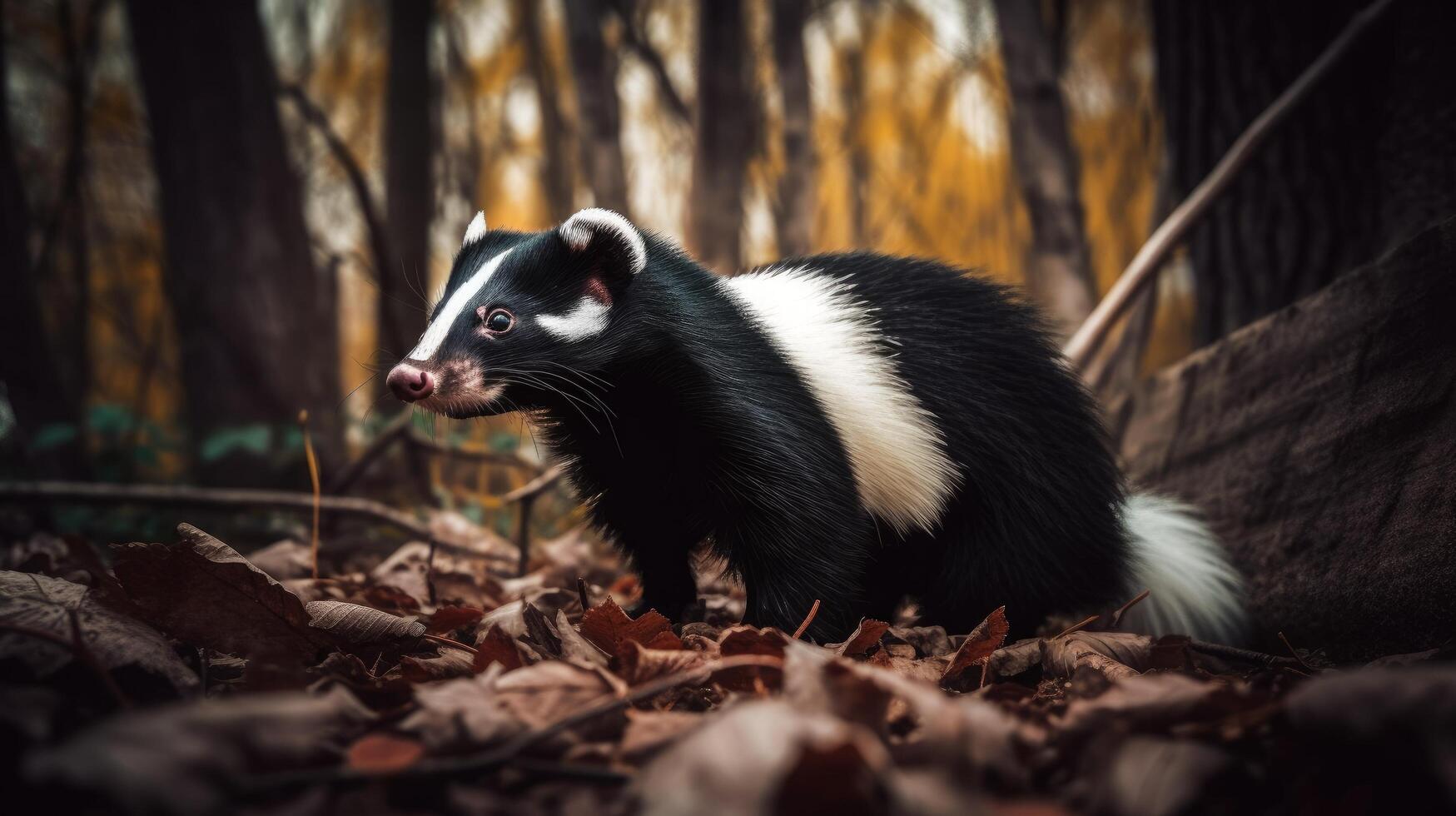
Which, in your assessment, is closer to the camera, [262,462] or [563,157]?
[262,462]

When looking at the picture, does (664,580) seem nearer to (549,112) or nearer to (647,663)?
(647,663)

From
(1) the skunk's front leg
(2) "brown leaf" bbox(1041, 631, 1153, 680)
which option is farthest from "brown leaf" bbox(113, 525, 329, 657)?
(2) "brown leaf" bbox(1041, 631, 1153, 680)

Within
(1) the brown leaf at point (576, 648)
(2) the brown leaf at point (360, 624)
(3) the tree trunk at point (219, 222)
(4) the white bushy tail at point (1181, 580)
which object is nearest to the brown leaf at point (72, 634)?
(2) the brown leaf at point (360, 624)

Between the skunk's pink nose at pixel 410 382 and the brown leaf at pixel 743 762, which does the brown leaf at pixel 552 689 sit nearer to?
the brown leaf at pixel 743 762

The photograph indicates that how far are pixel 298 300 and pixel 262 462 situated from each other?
117cm

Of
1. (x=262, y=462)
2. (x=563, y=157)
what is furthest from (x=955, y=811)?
(x=563, y=157)

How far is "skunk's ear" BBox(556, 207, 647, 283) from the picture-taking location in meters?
2.94

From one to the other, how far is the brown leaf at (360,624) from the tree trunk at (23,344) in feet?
12.6

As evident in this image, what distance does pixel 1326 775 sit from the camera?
145cm

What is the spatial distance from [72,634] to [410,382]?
1051 mm

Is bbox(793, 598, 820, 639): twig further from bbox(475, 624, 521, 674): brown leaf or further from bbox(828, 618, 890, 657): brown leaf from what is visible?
bbox(475, 624, 521, 674): brown leaf

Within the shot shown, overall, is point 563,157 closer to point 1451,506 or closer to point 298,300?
point 298,300

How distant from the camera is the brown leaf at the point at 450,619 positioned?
8.52 feet

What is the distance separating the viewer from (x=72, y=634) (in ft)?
6.05
